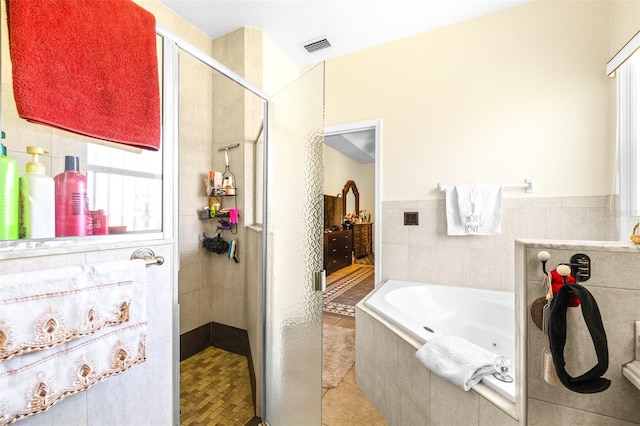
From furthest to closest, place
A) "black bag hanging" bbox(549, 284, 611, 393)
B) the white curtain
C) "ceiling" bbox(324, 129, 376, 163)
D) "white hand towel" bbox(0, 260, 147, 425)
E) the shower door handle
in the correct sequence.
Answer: "ceiling" bbox(324, 129, 376, 163) < the white curtain < the shower door handle < "black bag hanging" bbox(549, 284, 611, 393) < "white hand towel" bbox(0, 260, 147, 425)

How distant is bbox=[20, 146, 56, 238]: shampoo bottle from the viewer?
2.04 ft

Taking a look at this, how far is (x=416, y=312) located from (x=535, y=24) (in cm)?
235

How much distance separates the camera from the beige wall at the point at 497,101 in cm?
178

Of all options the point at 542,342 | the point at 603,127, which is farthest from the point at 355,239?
the point at 542,342

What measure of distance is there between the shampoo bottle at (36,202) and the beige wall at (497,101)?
7.17 feet

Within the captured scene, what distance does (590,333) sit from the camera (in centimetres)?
67

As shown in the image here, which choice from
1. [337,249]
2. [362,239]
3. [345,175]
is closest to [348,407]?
[337,249]

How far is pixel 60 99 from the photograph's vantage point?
0.60 meters

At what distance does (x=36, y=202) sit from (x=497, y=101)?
2.67 m

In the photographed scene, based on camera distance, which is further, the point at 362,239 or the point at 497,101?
the point at 362,239

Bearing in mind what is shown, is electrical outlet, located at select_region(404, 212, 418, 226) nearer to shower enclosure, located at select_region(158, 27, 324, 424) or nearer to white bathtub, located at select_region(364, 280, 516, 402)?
white bathtub, located at select_region(364, 280, 516, 402)

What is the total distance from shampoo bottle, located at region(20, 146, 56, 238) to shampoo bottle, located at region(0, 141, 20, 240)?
0.04ft

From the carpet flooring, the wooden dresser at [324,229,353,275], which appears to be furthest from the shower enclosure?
the wooden dresser at [324,229,353,275]

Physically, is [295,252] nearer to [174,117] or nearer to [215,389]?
[174,117]
